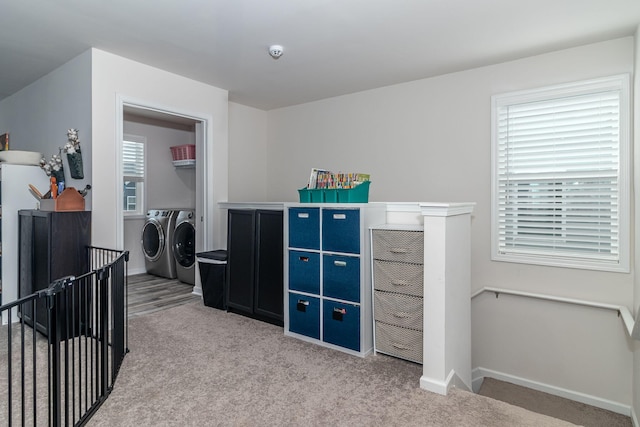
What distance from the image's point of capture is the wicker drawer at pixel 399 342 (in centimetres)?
260

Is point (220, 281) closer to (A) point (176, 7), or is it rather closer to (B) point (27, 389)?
(B) point (27, 389)

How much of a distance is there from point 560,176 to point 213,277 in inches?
134

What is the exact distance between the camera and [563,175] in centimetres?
320

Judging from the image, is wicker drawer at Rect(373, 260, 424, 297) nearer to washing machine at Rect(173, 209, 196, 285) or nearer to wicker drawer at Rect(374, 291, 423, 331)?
wicker drawer at Rect(374, 291, 423, 331)

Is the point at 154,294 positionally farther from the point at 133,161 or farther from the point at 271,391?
the point at 271,391

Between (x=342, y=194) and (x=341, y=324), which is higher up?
(x=342, y=194)

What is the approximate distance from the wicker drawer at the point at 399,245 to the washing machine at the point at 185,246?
2.99 m

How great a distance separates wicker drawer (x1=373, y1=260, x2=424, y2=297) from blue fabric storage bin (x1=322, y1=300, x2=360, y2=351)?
265 mm

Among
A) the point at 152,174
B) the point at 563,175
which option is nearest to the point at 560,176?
the point at 563,175

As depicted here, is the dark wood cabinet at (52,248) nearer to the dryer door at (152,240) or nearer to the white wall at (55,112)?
the white wall at (55,112)

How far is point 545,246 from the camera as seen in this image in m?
3.30

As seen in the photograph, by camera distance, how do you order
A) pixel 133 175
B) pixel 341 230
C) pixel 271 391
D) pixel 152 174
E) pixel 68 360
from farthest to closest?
pixel 152 174 < pixel 133 175 < pixel 341 230 < pixel 271 391 < pixel 68 360

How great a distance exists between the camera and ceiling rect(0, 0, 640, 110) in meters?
2.50

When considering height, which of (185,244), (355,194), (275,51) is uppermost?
(275,51)
